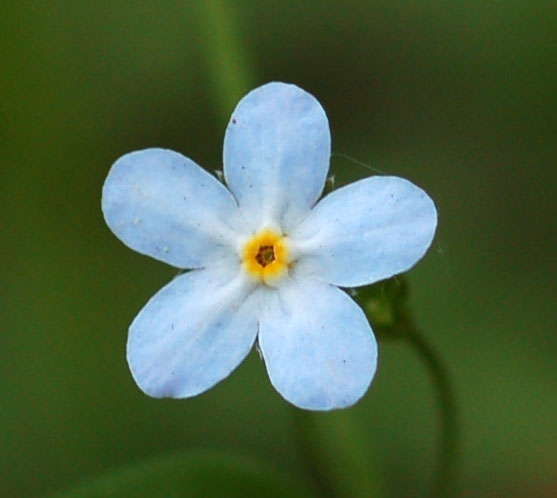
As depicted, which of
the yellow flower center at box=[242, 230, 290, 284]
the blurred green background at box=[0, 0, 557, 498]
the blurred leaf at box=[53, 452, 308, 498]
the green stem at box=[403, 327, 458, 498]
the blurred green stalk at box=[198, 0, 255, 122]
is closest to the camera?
the yellow flower center at box=[242, 230, 290, 284]

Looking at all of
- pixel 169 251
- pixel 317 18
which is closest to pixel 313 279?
pixel 169 251

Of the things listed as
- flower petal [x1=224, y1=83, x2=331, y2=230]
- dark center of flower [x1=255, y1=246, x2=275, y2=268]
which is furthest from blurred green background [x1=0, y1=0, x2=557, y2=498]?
flower petal [x1=224, y1=83, x2=331, y2=230]

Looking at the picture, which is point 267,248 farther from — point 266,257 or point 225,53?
point 225,53

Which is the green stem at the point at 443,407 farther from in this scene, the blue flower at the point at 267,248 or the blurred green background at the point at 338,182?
the blue flower at the point at 267,248

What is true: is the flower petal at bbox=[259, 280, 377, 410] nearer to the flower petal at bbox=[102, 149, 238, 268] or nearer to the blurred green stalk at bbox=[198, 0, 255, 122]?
the flower petal at bbox=[102, 149, 238, 268]

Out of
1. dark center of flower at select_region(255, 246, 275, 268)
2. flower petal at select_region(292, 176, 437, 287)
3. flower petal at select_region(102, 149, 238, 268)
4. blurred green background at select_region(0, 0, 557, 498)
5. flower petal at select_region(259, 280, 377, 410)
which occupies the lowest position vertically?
flower petal at select_region(259, 280, 377, 410)

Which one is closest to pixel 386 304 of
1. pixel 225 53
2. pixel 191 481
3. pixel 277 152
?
pixel 277 152
